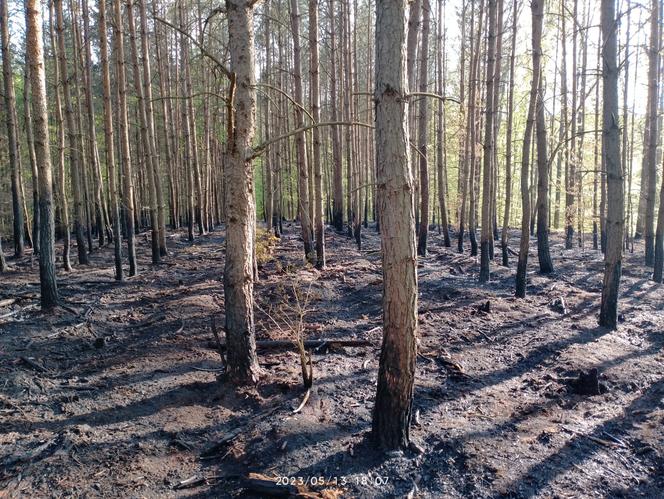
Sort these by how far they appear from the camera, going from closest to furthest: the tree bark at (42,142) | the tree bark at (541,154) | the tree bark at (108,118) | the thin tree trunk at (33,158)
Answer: the tree bark at (42,142) < the tree bark at (541,154) < the tree bark at (108,118) < the thin tree trunk at (33,158)

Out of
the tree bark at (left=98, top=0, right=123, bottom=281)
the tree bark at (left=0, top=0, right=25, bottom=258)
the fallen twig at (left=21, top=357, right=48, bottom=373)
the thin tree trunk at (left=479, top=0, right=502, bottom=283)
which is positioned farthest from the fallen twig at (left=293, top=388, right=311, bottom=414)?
the tree bark at (left=0, top=0, right=25, bottom=258)

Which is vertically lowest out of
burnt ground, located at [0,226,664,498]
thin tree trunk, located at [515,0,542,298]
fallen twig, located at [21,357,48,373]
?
burnt ground, located at [0,226,664,498]

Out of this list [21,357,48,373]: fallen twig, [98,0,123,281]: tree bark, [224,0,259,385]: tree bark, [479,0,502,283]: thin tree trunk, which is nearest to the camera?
[224,0,259,385]: tree bark

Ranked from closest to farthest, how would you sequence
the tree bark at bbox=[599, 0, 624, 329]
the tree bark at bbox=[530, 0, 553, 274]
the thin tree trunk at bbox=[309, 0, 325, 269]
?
1. the tree bark at bbox=[599, 0, 624, 329]
2. the tree bark at bbox=[530, 0, 553, 274]
3. the thin tree trunk at bbox=[309, 0, 325, 269]

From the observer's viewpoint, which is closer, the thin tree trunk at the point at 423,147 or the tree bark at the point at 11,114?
the tree bark at the point at 11,114

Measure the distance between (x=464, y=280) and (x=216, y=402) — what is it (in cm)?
706

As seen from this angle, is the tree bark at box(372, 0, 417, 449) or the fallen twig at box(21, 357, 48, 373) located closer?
the tree bark at box(372, 0, 417, 449)

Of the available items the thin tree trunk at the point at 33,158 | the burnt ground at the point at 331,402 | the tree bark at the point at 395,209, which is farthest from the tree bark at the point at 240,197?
the thin tree trunk at the point at 33,158

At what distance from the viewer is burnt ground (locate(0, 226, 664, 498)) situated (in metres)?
3.57

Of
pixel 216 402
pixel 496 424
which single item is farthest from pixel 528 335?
pixel 216 402

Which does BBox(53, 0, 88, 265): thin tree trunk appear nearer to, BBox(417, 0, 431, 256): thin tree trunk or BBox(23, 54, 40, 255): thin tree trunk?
BBox(23, 54, 40, 255): thin tree trunk

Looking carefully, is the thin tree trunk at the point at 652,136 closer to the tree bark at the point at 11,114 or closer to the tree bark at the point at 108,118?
the tree bark at the point at 108,118

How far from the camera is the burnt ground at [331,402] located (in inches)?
141

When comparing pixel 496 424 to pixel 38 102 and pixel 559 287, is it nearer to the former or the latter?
A: pixel 559 287
